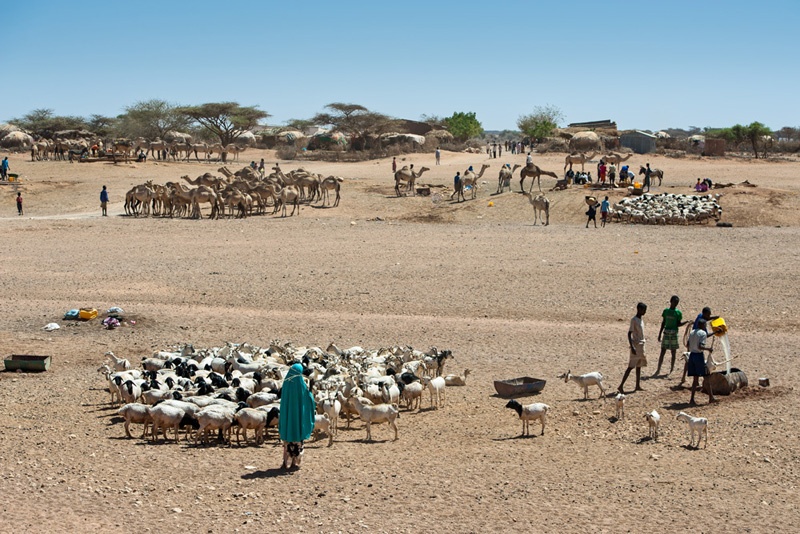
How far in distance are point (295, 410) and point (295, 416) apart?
69 millimetres

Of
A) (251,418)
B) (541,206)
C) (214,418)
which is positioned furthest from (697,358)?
(541,206)

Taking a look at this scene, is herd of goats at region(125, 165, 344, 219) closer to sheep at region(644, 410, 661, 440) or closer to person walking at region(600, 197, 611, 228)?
person walking at region(600, 197, 611, 228)

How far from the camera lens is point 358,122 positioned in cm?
7881

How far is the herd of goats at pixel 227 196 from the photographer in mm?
37406

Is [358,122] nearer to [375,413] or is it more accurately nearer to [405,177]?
[405,177]

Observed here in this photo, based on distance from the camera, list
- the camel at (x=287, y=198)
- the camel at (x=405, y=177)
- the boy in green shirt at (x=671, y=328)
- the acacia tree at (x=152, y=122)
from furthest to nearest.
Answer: the acacia tree at (x=152, y=122) → the camel at (x=405, y=177) → the camel at (x=287, y=198) → the boy in green shirt at (x=671, y=328)

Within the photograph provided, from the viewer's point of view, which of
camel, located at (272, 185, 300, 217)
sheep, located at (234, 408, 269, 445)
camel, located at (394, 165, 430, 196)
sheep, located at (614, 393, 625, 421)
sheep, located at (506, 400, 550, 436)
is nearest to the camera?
sheep, located at (234, 408, 269, 445)

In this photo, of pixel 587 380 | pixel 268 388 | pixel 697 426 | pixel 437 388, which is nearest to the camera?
pixel 697 426

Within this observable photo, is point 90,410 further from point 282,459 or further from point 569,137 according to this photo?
point 569,137

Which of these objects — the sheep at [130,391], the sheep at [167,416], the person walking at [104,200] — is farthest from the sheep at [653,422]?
the person walking at [104,200]

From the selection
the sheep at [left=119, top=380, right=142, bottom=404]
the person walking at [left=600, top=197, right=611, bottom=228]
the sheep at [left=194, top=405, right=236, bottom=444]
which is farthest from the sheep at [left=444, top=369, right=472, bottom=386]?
the person walking at [left=600, top=197, right=611, bottom=228]

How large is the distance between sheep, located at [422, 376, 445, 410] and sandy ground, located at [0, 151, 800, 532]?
10.1 inches

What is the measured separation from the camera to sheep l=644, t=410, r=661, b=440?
11.9 m

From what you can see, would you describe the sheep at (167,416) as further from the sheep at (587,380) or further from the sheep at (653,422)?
the sheep at (653,422)
